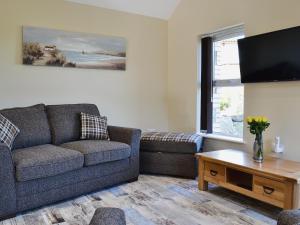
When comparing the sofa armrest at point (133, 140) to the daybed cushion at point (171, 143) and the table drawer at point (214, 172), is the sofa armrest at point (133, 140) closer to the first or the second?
the daybed cushion at point (171, 143)

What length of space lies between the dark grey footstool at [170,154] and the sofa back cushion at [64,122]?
2.85 ft

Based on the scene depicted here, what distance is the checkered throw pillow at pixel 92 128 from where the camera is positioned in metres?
3.37

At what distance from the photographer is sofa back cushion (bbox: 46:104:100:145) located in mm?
3268

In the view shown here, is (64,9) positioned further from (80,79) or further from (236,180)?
(236,180)

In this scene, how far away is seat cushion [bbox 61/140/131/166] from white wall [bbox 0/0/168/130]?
88 cm

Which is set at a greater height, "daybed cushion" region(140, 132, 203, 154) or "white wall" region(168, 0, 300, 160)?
"white wall" region(168, 0, 300, 160)

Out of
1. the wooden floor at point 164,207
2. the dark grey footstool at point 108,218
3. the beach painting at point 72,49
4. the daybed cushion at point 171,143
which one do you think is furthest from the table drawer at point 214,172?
→ the dark grey footstool at point 108,218

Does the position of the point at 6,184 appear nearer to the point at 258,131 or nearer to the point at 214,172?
the point at 214,172

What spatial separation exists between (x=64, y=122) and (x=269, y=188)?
231 centimetres

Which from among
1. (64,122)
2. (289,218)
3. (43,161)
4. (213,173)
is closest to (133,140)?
(64,122)

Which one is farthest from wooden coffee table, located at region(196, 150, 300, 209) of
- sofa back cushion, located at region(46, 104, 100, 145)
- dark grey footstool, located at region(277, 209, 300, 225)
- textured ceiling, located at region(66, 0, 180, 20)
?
textured ceiling, located at region(66, 0, 180, 20)

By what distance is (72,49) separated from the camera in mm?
3678

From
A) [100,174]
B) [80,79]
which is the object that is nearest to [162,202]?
[100,174]

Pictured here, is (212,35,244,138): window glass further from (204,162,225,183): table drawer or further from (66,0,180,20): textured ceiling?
(66,0,180,20): textured ceiling
